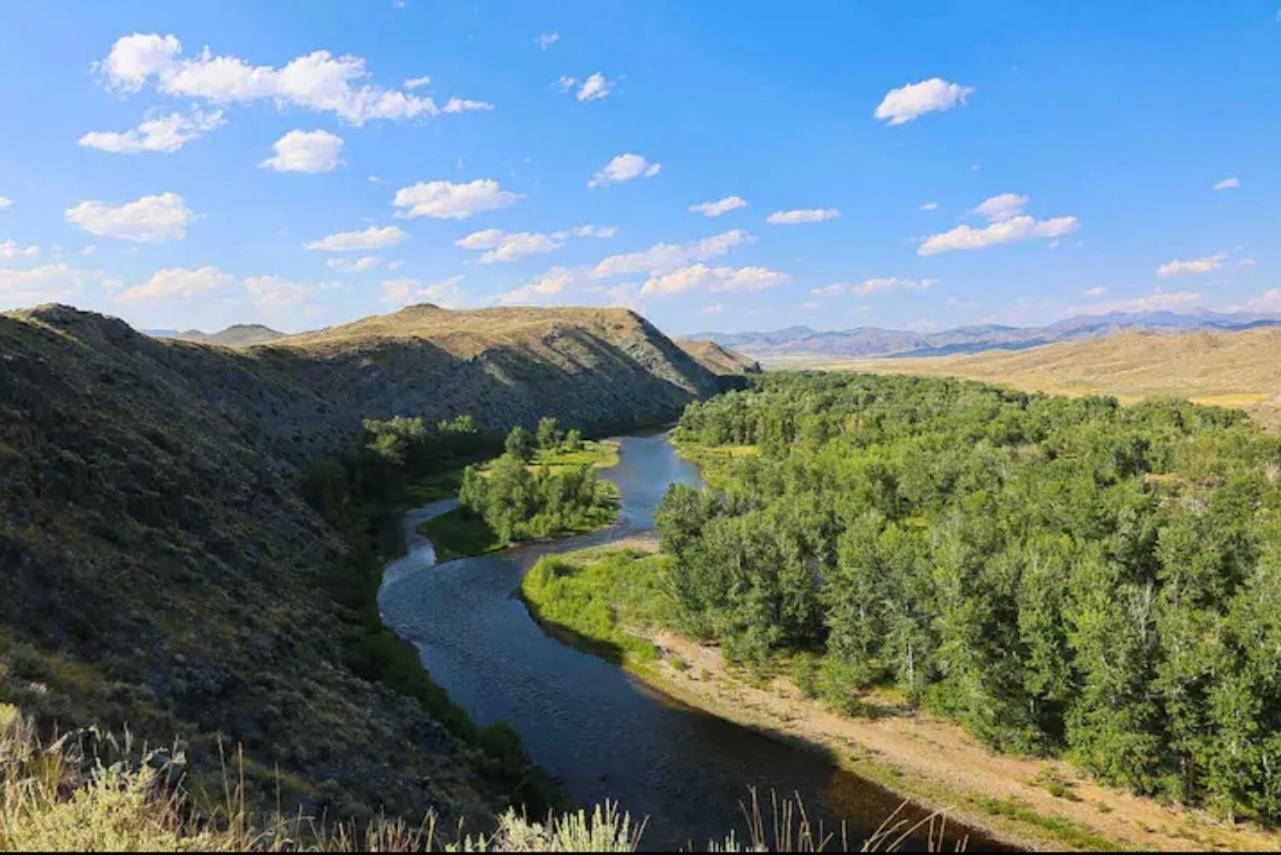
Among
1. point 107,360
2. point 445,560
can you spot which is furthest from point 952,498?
point 107,360

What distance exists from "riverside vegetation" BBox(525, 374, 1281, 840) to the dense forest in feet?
0.38

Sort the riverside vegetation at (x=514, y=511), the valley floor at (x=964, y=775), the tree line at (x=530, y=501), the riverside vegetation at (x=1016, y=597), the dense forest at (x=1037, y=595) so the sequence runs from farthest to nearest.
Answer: the tree line at (x=530, y=501) → the riverside vegetation at (x=514, y=511) → the riverside vegetation at (x=1016, y=597) → the dense forest at (x=1037, y=595) → the valley floor at (x=964, y=775)

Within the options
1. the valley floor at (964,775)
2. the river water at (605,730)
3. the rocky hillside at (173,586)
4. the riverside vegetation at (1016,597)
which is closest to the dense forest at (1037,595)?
the riverside vegetation at (1016,597)

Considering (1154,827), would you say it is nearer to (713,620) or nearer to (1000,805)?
(1000,805)

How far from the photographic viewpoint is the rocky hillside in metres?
22.0

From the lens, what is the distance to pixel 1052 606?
34.2m

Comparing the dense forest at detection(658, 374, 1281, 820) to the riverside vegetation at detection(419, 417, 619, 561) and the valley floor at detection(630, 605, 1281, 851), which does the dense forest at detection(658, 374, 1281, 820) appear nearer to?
the valley floor at detection(630, 605, 1281, 851)

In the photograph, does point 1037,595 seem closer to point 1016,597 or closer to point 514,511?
point 1016,597

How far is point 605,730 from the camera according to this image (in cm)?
3638

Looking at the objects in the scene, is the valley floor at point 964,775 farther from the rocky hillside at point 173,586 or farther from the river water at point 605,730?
the rocky hillside at point 173,586

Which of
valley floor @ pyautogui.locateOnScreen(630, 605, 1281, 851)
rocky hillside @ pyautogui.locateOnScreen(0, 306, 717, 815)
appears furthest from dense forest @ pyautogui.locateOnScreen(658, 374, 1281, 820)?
rocky hillside @ pyautogui.locateOnScreen(0, 306, 717, 815)

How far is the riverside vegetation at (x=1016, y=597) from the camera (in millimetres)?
29000

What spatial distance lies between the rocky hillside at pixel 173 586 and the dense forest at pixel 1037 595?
2069 centimetres

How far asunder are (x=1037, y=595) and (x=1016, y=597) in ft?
4.78
